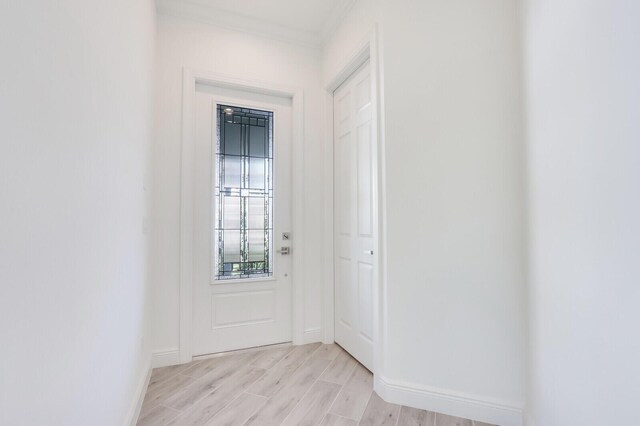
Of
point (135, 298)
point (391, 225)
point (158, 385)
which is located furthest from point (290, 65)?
point (158, 385)

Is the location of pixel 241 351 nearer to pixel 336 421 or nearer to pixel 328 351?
pixel 328 351

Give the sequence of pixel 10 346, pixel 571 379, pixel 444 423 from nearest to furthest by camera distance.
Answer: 1. pixel 10 346
2. pixel 571 379
3. pixel 444 423

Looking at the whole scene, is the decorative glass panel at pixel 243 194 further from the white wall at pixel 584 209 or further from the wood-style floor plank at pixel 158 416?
the white wall at pixel 584 209

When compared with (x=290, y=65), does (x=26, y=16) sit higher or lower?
lower

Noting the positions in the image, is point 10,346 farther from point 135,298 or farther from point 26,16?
point 135,298

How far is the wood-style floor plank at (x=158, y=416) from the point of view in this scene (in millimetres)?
1796

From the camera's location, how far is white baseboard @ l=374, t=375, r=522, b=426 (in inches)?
68.7

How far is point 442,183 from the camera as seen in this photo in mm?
1948

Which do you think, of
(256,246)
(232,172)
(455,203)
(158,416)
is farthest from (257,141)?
(158,416)

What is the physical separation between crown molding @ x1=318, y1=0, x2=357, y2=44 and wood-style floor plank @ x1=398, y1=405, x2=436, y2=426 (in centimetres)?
297

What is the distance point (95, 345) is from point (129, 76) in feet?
4.25

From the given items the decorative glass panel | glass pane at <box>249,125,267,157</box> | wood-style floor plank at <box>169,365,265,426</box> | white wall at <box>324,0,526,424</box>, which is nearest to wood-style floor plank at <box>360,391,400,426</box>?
white wall at <box>324,0,526,424</box>

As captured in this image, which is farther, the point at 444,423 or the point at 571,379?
the point at 444,423

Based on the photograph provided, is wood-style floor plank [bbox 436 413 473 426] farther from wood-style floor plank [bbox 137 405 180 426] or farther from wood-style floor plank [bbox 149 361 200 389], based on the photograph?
wood-style floor plank [bbox 149 361 200 389]
